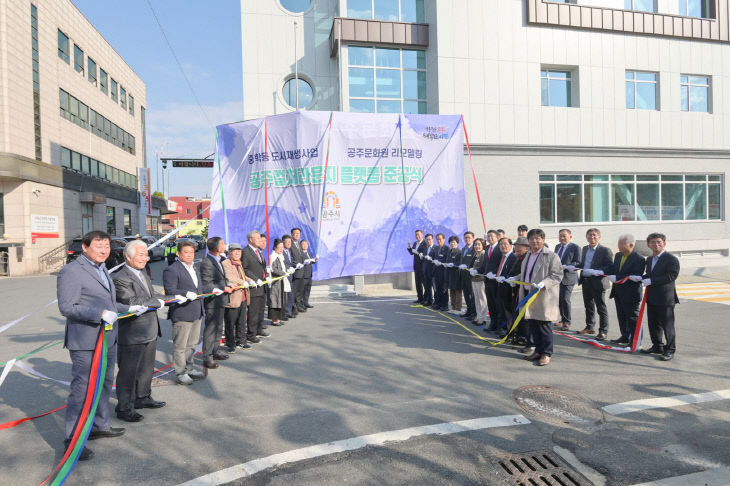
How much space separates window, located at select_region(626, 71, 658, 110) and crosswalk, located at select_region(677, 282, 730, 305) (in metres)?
7.66

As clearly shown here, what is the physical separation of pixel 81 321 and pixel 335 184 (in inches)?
354

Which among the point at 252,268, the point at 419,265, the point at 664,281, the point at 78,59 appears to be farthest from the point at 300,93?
the point at 78,59

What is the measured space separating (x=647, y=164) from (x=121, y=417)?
19.4 metres

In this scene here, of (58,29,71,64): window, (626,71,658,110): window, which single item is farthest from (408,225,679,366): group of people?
(58,29,71,64): window

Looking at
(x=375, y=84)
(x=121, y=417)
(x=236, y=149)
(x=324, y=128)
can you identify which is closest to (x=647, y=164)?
(x=375, y=84)

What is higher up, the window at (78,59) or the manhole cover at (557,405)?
the window at (78,59)

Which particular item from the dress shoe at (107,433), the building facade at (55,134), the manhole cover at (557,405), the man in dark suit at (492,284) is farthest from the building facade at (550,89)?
the building facade at (55,134)

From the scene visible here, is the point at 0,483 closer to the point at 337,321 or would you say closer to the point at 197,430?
the point at 197,430

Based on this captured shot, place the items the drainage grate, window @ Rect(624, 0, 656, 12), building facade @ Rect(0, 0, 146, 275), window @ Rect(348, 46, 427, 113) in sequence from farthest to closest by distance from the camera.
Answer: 1. building facade @ Rect(0, 0, 146, 275)
2. window @ Rect(624, 0, 656, 12)
3. window @ Rect(348, 46, 427, 113)
4. the drainage grate

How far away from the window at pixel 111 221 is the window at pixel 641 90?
35.1 meters

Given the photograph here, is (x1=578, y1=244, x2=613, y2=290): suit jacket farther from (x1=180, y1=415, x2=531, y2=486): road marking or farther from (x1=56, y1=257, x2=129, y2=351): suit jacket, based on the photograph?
(x1=56, y1=257, x2=129, y2=351): suit jacket

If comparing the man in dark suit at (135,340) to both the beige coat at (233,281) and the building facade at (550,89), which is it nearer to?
the beige coat at (233,281)

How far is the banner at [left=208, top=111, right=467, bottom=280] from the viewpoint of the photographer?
40.1ft

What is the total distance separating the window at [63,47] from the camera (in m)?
27.2
